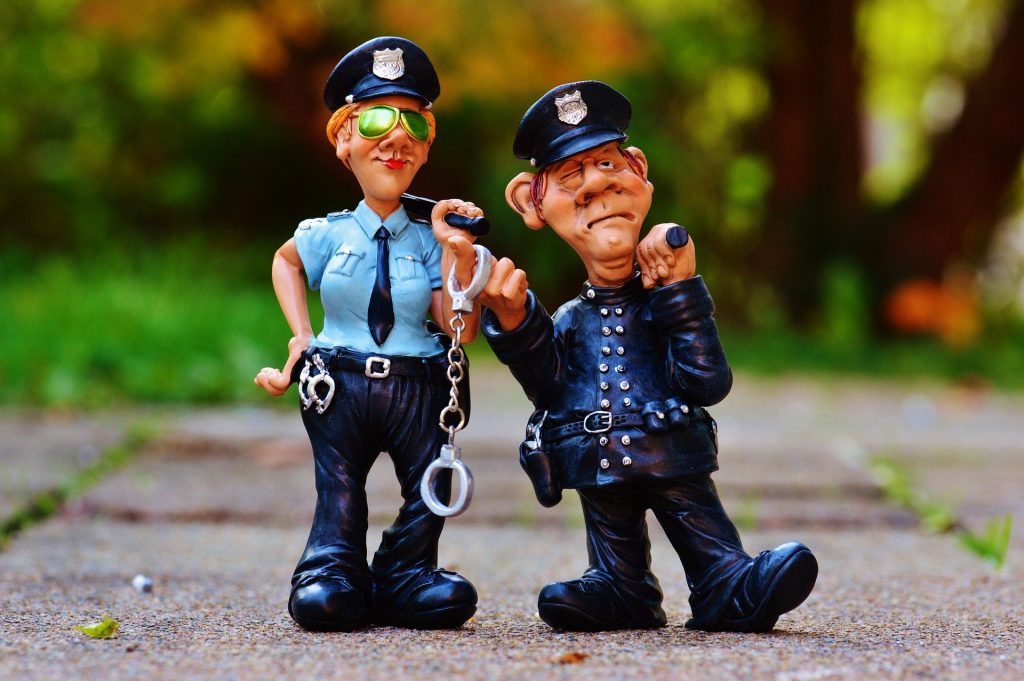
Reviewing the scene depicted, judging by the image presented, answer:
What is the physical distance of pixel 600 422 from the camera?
248 centimetres

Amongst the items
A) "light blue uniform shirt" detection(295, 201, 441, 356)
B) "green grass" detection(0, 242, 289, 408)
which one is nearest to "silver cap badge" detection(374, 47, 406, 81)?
"light blue uniform shirt" detection(295, 201, 441, 356)

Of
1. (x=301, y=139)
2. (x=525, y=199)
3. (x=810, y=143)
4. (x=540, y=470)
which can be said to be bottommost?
(x=540, y=470)

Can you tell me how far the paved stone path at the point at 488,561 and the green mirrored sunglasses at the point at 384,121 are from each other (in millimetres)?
940

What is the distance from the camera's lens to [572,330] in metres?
2.59

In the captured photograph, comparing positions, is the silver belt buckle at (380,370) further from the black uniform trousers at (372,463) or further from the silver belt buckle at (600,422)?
the silver belt buckle at (600,422)

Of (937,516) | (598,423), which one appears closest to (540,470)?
(598,423)

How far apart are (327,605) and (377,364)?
1.51 feet

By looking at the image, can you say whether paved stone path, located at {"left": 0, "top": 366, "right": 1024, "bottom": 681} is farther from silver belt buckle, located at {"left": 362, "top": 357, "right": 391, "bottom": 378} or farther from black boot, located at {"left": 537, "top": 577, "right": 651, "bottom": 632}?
silver belt buckle, located at {"left": 362, "top": 357, "right": 391, "bottom": 378}

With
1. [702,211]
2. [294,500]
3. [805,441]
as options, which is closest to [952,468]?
[805,441]

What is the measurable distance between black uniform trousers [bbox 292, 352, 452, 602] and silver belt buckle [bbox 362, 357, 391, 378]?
1cm

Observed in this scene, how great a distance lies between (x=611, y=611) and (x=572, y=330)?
54 cm

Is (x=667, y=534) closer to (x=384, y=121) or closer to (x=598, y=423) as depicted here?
(x=598, y=423)

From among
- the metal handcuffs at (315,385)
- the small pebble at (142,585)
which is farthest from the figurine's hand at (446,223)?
the small pebble at (142,585)

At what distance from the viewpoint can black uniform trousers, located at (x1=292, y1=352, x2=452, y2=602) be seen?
99.7 inches
